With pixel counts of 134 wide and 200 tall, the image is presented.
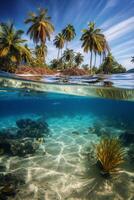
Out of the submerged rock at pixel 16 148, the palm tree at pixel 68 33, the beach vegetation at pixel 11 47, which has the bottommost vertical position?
the submerged rock at pixel 16 148

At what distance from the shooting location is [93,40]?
156ft

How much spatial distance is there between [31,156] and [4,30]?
1135 inches

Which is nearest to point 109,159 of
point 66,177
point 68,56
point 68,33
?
point 66,177

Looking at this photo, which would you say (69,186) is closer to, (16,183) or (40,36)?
(16,183)

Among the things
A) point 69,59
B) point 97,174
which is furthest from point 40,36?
point 97,174

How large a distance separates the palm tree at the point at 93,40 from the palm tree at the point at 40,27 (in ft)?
28.9

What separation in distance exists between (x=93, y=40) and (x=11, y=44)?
22202mm

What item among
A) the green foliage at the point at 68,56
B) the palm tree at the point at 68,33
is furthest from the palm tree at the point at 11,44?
the green foliage at the point at 68,56

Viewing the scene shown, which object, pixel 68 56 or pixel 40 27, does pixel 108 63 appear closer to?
pixel 68 56

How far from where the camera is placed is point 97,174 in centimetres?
969

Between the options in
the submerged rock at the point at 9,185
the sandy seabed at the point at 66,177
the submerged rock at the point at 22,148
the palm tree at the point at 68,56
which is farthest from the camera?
the palm tree at the point at 68,56

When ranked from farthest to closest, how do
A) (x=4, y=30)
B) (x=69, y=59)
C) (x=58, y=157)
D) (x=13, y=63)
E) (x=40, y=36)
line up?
(x=69, y=59) → (x=40, y=36) → (x=4, y=30) → (x=13, y=63) → (x=58, y=157)

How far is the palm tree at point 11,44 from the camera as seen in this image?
3216 centimetres

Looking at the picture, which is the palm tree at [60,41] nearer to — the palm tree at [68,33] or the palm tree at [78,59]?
the palm tree at [68,33]
